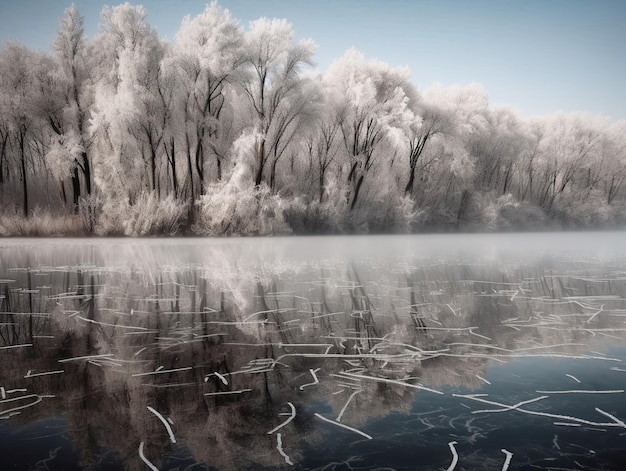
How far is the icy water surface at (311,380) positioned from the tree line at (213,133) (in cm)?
1865

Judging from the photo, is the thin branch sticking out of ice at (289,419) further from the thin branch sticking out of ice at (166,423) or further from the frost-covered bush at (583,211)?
the frost-covered bush at (583,211)

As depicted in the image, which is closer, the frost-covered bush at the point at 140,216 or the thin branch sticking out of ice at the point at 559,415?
the thin branch sticking out of ice at the point at 559,415

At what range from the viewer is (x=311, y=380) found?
312cm

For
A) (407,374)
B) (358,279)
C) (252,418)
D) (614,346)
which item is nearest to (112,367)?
(252,418)

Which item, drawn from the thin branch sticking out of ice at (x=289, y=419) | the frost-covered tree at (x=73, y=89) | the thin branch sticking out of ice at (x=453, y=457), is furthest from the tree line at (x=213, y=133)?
the thin branch sticking out of ice at (x=453, y=457)

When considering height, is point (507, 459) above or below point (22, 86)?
below

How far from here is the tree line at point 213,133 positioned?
24203 millimetres

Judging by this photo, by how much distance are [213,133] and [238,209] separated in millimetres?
5851

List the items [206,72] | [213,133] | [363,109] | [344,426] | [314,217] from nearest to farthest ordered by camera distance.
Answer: [344,426] < [206,72] < [213,133] < [314,217] < [363,109]

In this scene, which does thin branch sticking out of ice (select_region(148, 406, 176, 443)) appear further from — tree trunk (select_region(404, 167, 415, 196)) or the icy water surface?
tree trunk (select_region(404, 167, 415, 196))

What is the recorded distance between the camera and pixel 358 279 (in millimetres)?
8484

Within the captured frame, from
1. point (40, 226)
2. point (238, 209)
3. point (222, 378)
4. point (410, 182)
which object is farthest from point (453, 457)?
point (410, 182)

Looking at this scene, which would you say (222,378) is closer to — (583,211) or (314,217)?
(314,217)

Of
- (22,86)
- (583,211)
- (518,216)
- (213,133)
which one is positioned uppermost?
(22,86)
